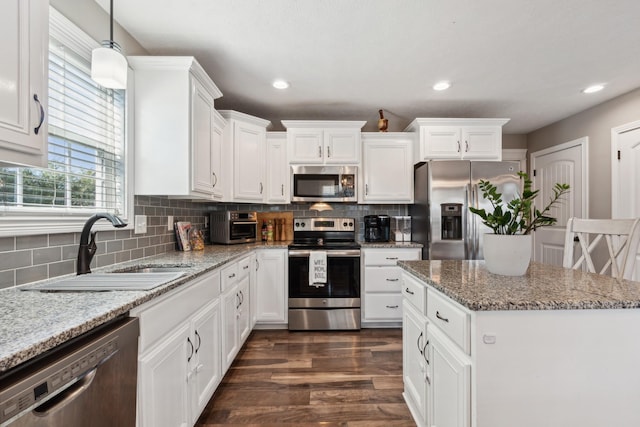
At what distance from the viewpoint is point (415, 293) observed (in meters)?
1.48

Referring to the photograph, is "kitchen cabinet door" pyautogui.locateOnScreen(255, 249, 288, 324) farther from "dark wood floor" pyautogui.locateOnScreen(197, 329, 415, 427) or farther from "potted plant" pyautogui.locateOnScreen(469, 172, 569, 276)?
"potted plant" pyautogui.locateOnScreen(469, 172, 569, 276)

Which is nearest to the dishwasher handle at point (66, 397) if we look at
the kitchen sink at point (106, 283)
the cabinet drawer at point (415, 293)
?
the kitchen sink at point (106, 283)

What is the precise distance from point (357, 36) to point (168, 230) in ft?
6.69

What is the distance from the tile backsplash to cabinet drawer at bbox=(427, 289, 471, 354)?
1770 mm

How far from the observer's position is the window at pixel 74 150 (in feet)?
4.08

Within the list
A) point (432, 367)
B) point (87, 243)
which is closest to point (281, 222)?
point (87, 243)

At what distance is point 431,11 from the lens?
1.67m

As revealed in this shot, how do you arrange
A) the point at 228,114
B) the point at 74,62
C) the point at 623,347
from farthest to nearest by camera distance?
the point at 228,114 < the point at 74,62 < the point at 623,347

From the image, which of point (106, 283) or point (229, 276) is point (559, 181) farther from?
point (106, 283)

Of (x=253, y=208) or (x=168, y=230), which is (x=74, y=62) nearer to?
(x=168, y=230)

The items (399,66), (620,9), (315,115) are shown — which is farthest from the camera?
(315,115)

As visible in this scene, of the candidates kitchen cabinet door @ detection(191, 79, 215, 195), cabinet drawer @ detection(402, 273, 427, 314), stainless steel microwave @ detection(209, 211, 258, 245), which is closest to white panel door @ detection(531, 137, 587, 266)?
cabinet drawer @ detection(402, 273, 427, 314)

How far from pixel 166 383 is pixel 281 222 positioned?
93.9 inches

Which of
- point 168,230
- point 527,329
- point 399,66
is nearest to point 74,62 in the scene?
point 168,230
